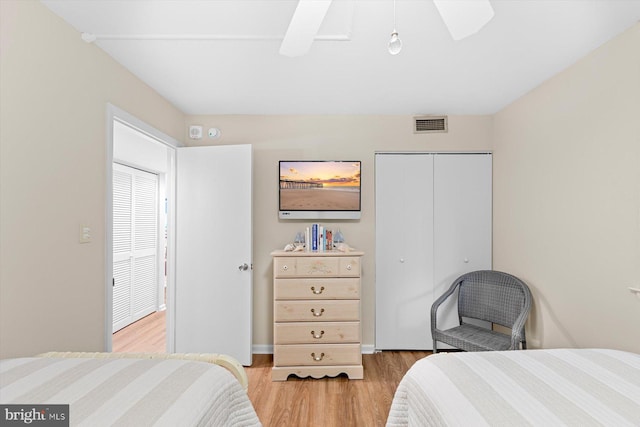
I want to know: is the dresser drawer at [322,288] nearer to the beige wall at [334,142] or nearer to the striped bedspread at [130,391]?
the beige wall at [334,142]

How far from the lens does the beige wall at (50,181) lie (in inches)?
58.4

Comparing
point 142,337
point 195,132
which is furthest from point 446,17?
point 142,337

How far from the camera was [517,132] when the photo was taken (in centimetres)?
296

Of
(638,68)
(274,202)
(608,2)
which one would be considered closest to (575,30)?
(608,2)

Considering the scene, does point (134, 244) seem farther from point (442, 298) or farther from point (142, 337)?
point (442, 298)

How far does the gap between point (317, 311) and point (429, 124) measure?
2.16m

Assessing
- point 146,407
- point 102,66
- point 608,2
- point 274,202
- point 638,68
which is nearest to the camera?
point 146,407

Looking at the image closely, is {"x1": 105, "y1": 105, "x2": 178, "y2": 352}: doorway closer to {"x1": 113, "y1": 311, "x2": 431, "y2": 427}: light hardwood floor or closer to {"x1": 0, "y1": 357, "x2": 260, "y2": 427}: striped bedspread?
{"x1": 113, "y1": 311, "x2": 431, "y2": 427}: light hardwood floor

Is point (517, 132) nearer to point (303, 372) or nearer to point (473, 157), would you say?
point (473, 157)

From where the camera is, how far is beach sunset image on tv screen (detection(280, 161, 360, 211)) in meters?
3.32

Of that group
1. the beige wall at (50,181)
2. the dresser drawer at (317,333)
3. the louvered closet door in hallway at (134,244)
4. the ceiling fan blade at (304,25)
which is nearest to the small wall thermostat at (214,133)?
the beige wall at (50,181)

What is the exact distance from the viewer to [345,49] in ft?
6.92

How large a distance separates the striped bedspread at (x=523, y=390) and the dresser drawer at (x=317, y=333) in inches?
51.2

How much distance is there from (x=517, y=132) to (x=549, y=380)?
2.36 metres
